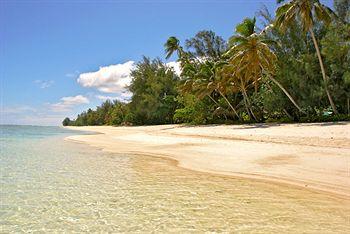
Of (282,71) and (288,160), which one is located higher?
(282,71)

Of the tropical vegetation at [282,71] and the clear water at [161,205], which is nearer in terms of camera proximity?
the clear water at [161,205]

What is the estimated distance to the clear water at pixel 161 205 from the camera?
16.0ft

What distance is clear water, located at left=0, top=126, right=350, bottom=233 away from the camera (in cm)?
488

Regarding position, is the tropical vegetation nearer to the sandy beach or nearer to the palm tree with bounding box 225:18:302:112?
Result: the palm tree with bounding box 225:18:302:112

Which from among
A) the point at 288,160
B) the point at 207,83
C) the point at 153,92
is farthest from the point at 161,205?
the point at 153,92

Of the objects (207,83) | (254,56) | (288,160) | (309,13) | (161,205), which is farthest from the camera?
(207,83)

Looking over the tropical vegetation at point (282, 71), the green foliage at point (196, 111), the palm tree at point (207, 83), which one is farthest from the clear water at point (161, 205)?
the green foliage at point (196, 111)

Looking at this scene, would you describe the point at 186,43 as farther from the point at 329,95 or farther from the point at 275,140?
the point at 275,140

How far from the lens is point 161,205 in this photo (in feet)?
19.8

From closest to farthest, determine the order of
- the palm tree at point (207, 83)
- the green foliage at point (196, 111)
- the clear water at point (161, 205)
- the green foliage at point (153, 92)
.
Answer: the clear water at point (161, 205) → the palm tree at point (207, 83) → the green foliage at point (196, 111) → the green foliage at point (153, 92)

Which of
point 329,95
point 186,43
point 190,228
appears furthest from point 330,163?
point 186,43

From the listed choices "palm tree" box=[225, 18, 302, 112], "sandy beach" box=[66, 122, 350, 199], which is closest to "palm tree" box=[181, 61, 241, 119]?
"palm tree" box=[225, 18, 302, 112]

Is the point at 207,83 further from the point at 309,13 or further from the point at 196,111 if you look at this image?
the point at 309,13

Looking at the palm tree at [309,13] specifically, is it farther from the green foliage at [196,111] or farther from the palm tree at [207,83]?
the green foliage at [196,111]
